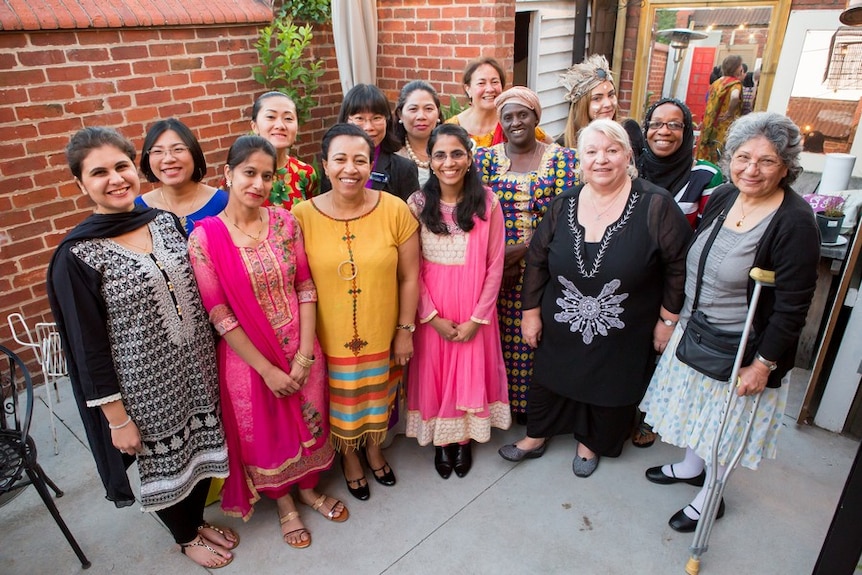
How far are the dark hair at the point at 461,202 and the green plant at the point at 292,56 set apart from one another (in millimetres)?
2262

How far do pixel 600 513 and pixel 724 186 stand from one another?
1576 mm

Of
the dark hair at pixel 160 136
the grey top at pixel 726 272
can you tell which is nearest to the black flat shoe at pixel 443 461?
the grey top at pixel 726 272

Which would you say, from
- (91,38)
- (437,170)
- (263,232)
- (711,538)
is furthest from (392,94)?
(711,538)

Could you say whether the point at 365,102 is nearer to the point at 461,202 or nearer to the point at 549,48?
the point at 461,202

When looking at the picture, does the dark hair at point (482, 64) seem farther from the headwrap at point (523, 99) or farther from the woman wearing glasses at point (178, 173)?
the woman wearing glasses at point (178, 173)

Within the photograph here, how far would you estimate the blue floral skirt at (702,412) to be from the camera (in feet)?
7.39

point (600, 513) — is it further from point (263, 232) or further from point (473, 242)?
point (263, 232)

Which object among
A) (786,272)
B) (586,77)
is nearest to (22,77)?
(586,77)

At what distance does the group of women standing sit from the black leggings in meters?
0.01

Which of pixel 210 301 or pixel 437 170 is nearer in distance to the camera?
pixel 210 301

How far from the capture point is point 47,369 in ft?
9.90

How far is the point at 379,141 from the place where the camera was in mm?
2965

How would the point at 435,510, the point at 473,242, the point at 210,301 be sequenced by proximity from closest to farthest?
the point at 210,301 < the point at 473,242 < the point at 435,510

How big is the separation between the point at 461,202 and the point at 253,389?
1.18 metres
